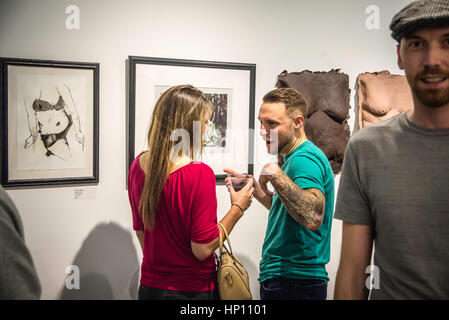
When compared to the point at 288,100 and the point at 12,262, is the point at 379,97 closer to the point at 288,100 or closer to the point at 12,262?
the point at 288,100

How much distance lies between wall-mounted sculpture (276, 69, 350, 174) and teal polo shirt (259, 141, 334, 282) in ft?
2.46

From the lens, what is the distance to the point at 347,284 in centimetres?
107

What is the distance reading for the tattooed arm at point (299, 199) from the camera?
4.84ft

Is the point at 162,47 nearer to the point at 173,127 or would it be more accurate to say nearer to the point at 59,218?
the point at 173,127

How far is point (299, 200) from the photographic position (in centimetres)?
147

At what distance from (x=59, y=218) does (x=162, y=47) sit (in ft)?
3.36

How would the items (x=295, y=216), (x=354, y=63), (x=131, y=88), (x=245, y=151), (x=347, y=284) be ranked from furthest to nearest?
(x=354, y=63)
(x=245, y=151)
(x=131, y=88)
(x=295, y=216)
(x=347, y=284)

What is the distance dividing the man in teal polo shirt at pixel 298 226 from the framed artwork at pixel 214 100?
1.72ft

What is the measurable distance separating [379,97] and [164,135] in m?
1.65

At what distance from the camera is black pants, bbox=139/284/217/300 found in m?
1.41

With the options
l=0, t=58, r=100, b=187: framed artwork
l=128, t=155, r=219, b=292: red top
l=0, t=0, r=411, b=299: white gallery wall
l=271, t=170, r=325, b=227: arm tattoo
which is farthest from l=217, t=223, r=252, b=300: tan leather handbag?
l=0, t=58, r=100, b=187: framed artwork

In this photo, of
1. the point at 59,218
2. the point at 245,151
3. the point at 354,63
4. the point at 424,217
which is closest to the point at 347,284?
the point at 424,217

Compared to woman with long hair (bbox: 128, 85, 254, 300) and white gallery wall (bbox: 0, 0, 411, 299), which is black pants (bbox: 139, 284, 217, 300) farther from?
white gallery wall (bbox: 0, 0, 411, 299)

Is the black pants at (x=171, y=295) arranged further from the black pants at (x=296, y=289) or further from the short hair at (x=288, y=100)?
the short hair at (x=288, y=100)
